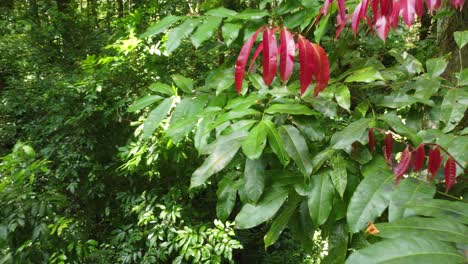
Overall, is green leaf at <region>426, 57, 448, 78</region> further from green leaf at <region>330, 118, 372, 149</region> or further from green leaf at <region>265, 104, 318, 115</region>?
green leaf at <region>265, 104, 318, 115</region>

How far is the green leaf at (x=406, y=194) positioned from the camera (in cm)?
79

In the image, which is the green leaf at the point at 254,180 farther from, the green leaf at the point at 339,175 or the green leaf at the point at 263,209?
the green leaf at the point at 339,175

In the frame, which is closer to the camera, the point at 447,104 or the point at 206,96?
the point at 447,104

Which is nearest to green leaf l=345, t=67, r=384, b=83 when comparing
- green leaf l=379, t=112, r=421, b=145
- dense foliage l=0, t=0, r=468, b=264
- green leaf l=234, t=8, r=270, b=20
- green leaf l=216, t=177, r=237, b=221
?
dense foliage l=0, t=0, r=468, b=264

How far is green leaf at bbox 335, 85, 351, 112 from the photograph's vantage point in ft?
3.31

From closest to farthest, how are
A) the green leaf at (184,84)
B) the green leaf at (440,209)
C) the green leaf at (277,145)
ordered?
the green leaf at (440,209)
the green leaf at (277,145)
the green leaf at (184,84)

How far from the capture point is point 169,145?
224cm

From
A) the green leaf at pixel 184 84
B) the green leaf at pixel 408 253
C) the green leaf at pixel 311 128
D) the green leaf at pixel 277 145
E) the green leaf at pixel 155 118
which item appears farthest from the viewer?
the green leaf at pixel 184 84

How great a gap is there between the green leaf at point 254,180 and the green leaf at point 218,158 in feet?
0.24

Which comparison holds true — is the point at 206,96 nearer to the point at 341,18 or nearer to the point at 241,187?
the point at 241,187

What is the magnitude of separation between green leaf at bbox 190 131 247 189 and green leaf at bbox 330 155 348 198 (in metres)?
0.26

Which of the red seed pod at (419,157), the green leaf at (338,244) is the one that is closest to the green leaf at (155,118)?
the green leaf at (338,244)

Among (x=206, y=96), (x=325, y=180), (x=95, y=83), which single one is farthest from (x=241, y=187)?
(x=95, y=83)

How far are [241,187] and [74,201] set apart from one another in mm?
2820
